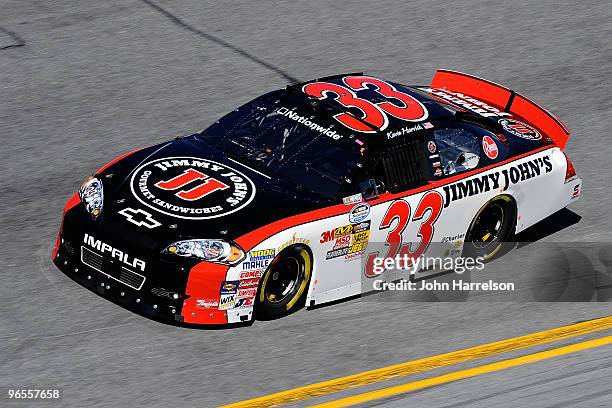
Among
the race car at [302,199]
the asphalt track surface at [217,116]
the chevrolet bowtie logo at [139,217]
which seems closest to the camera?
the asphalt track surface at [217,116]

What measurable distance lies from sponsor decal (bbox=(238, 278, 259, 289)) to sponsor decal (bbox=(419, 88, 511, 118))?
328 centimetres

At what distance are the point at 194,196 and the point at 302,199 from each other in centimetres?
85

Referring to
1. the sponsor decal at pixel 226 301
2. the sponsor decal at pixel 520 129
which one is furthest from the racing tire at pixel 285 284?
the sponsor decal at pixel 520 129

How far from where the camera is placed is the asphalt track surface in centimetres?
862

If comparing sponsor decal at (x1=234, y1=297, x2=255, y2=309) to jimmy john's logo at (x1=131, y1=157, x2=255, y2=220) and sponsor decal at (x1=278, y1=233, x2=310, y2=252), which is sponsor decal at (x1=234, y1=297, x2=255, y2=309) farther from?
jimmy john's logo at (x1=131, y1=157, x2=255, y2=220)

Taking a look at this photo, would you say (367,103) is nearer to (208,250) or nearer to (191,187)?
(191,187)

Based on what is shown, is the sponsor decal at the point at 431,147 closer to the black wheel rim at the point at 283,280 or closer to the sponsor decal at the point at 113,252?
the black wheel rim at the point at 283,280

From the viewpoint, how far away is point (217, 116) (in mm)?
13344

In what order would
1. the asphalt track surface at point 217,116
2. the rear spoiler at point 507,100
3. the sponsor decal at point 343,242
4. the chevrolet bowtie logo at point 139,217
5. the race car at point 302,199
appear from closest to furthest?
the asphalt track surface at point 217,116 → the race car at point 302,199 → the chevrolet bowtie logo at point 139,217 → the sponsor decal at point 343,242 → the rear spoiler at point 507,100

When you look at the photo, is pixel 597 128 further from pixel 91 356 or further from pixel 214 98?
pixel 91 356

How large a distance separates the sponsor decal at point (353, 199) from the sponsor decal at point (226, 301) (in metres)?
1.24

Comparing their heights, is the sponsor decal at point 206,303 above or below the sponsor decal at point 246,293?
below

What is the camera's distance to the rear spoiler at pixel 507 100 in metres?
11.4

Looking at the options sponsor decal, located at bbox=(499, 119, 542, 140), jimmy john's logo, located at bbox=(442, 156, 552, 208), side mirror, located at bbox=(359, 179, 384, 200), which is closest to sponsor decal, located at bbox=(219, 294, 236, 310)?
side mirror, located at bbox=(359, 179, 384, 200)
